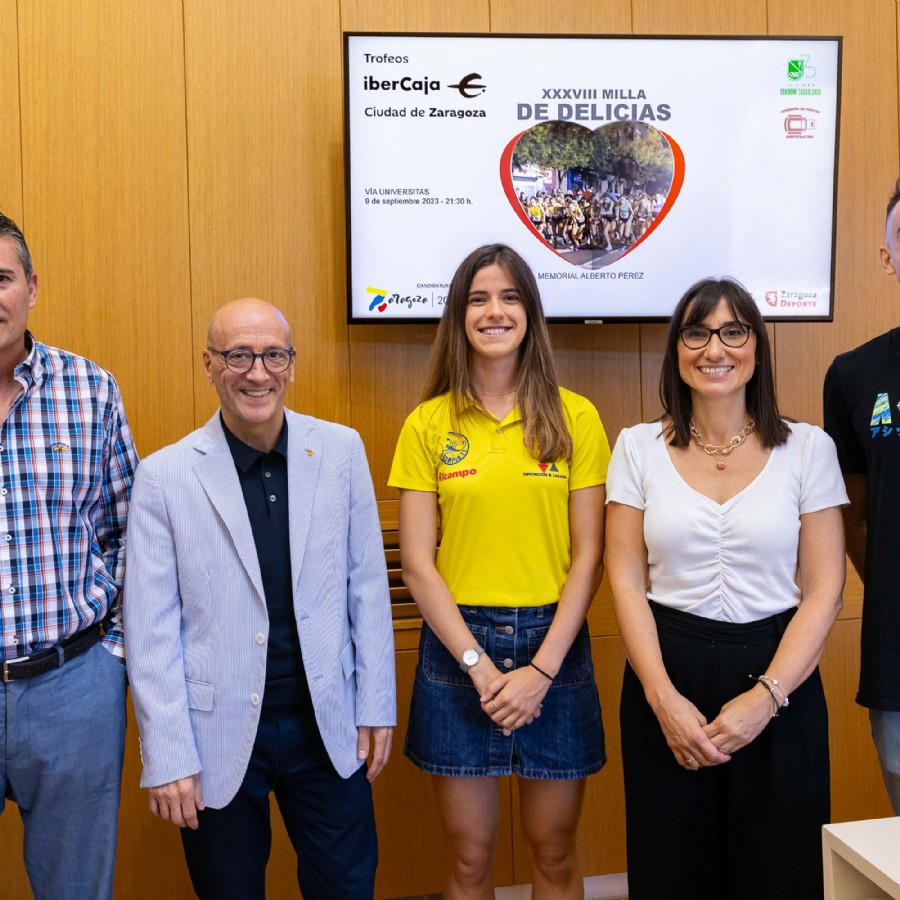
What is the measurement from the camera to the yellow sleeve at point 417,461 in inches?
83.3

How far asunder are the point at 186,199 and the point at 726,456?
175 cm

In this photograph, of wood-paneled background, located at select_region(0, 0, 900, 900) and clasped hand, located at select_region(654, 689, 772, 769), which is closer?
clasped hand, located at select_region(654, 689, 772, 769)

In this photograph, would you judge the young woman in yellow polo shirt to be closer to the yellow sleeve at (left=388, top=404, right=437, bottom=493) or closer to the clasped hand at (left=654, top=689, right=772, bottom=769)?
the yellow sleeve at (left=388, top=404, right=437, bottom=493)

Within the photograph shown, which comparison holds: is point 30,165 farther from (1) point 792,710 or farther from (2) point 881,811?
(2) point 881,811

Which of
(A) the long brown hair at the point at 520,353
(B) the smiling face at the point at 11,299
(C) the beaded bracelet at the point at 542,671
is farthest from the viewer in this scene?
(A) the long brown hair at the point at 520,353

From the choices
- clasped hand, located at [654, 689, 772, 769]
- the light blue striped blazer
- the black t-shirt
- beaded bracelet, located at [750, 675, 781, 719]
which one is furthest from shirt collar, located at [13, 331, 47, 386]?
the black t-shirt

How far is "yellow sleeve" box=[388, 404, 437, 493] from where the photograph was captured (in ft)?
6.94

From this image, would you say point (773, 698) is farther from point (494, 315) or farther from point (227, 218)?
point (227, 218)

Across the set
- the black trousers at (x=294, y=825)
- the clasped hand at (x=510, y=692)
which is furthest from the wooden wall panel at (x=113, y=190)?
the clasped hand at (x=510, y=692)

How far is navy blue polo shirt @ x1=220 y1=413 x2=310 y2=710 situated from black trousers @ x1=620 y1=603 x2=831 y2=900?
0.74 m

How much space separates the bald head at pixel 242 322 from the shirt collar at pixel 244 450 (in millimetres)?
172

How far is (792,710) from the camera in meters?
1.87

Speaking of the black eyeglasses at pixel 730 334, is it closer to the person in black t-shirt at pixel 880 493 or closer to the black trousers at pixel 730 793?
the person in black t-shirt at pixel 880 493

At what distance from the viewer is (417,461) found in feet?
6.97
